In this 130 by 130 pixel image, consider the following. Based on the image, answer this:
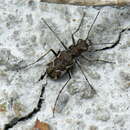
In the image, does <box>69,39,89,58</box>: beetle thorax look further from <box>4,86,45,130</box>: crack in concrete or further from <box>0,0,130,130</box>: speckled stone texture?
<box>4,86,45,130</box>: crack in concrete

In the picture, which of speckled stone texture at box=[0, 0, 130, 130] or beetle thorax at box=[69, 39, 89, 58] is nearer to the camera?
speckled stone texture at box=[0, 0, 130, 130]

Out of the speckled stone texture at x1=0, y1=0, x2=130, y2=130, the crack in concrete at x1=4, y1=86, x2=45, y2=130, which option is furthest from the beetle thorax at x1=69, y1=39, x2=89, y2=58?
the crack in concrete at x1=4, y1=86, x2=45, y2=130

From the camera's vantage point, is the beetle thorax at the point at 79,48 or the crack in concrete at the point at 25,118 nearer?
the crack in concrete at the point at 25,118

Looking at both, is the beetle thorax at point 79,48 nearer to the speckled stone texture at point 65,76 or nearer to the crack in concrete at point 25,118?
the speckled stone texture at point 65,76

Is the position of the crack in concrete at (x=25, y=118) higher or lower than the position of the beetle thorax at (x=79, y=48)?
lower

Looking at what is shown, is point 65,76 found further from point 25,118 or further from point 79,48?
point 25,118

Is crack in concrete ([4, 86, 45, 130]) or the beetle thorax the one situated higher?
the beetle thorax

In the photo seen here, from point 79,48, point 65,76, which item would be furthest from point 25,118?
point 79,48

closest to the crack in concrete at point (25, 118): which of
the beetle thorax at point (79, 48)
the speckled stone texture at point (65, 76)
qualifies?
the speckled stone texture at point (65, 76)
